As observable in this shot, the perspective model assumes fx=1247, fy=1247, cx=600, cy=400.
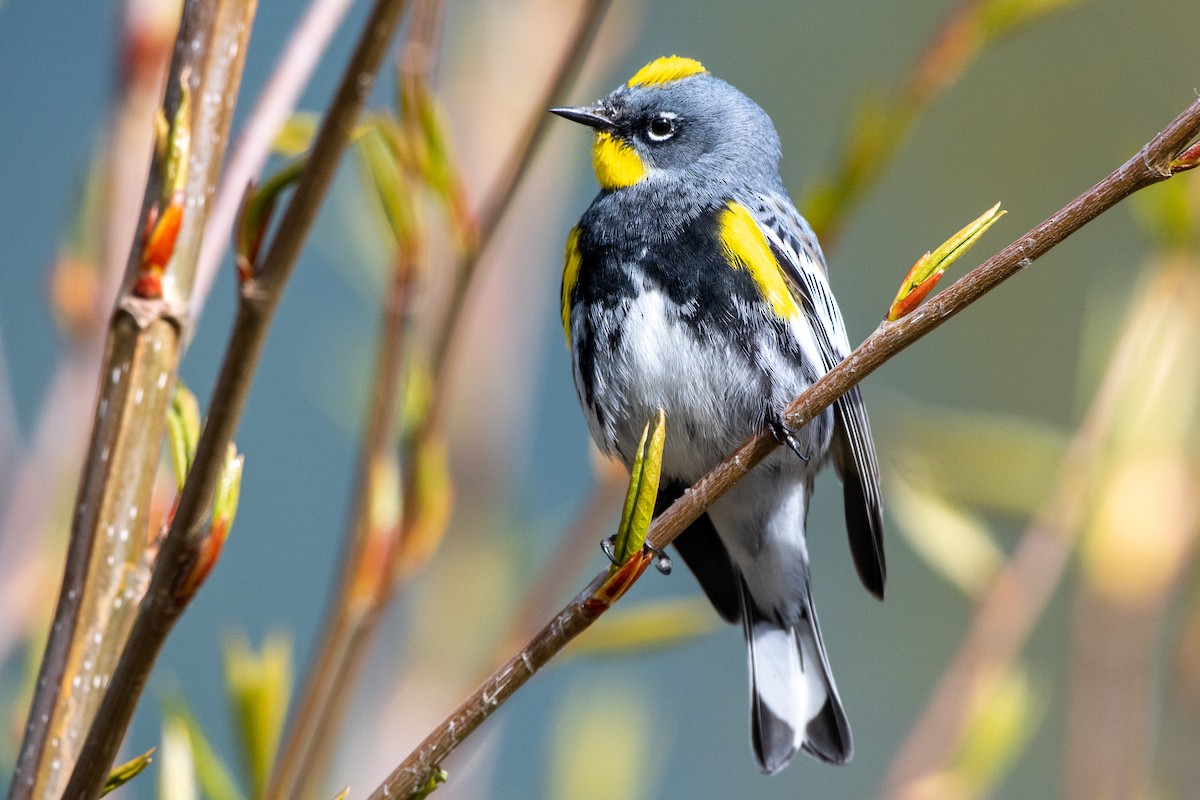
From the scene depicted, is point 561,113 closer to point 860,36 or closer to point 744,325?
point 744,325

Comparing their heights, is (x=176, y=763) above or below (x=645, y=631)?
above

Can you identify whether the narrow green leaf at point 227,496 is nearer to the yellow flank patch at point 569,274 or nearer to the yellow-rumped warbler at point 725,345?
the yellow-rumped warbler at point 725,345

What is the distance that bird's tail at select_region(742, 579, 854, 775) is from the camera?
93.0 inches

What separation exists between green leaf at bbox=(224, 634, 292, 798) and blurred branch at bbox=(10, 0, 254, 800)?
0.27m

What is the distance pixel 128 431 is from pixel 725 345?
137 cm

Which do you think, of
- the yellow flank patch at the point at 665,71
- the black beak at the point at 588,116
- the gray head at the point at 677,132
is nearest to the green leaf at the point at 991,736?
the gray head at the point at 677,132

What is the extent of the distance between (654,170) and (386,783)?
5.95 ft

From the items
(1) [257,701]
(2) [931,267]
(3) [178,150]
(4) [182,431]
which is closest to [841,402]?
(2) [931,267]

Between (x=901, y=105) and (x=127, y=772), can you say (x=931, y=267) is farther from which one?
(x=127, y=772)

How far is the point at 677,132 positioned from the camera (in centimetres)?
274

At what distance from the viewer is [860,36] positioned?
25.0 ft

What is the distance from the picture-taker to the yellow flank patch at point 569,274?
8.13 feet

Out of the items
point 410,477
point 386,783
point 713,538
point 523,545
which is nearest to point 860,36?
point 713,538

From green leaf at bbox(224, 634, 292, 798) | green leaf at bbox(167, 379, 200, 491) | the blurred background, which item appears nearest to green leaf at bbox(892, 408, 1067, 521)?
the blurred background
